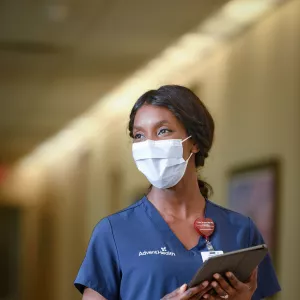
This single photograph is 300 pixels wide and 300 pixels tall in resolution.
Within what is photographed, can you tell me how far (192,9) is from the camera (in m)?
4.87

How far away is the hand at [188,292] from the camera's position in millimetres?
1704

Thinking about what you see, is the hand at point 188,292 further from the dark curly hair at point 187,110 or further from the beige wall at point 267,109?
the beige wall at point 267,109

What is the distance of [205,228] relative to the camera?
6.20 feet

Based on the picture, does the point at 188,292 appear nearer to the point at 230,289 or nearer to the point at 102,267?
the point at 230,289

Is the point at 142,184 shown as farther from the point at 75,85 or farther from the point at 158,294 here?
the point at 158,294

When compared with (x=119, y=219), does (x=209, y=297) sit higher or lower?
lower

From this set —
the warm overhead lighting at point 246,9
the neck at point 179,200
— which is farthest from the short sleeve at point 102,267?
the warm overhead lighting at point 246,9

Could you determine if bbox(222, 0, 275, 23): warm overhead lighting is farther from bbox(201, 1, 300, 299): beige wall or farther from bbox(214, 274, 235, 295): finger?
bbox(214, 274, 235, 295): finger

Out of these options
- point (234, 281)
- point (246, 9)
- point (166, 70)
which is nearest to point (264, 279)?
point (234, 281)

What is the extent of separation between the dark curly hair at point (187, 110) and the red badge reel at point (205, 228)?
16 cm

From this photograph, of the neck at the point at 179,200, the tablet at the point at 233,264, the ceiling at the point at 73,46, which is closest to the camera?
the tablet at the point at 233,264

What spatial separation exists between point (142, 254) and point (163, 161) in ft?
0.79

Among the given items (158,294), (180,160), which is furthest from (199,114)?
(158,294)

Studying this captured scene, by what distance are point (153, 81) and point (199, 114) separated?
14.5ft
